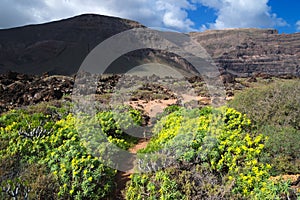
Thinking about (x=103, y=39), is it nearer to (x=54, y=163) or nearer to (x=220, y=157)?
(x=54, y=163)

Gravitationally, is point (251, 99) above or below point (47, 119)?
above

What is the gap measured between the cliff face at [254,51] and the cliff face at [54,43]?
35.5 m

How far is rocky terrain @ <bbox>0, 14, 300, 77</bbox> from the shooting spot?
184 feet

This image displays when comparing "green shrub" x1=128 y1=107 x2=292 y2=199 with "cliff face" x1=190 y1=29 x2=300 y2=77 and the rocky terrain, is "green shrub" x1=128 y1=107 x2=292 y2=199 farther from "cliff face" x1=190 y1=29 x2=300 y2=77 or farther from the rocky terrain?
"cliff face" x1=190 y1=29 x2=300 y2=77

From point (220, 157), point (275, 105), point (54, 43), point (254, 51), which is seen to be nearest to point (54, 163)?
point (220, 157)

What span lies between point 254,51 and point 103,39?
48.8 metres

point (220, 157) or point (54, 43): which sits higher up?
point (54, 43)

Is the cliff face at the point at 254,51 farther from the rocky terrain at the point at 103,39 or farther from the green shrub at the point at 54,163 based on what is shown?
the green shrub at the point at 54,163

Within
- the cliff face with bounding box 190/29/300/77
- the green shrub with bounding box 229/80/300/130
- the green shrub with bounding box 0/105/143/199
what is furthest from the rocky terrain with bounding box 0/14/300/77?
the green shrub with bounding box 0/105/143/199

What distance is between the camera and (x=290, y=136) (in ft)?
16.1

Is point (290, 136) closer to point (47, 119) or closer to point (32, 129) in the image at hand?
point (32, 129)

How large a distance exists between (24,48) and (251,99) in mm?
65921

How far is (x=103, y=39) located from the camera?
7238cm

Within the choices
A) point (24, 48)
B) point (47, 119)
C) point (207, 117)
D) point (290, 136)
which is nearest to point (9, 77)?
point (47, 119)
